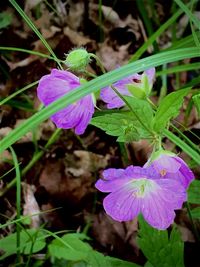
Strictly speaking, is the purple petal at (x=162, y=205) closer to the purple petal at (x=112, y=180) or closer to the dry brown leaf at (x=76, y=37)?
the purple petal at (x=112, y=180)

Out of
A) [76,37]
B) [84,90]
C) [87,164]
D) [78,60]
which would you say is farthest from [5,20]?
[84,90]

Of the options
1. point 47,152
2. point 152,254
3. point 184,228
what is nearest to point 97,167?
point 47,152

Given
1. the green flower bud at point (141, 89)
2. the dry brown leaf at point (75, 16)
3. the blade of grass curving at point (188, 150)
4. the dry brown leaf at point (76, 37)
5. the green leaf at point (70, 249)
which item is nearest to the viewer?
the blade of grass curving at point (188, 150)

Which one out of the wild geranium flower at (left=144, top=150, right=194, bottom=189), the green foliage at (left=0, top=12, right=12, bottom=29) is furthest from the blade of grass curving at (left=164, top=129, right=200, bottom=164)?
the green foliage at (left=0, top=12, right=12, bottom=29)

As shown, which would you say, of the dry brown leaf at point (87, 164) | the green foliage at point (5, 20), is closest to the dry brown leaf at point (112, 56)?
the green foliage at point (5, 20)

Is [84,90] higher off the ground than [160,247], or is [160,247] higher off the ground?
[84,90]

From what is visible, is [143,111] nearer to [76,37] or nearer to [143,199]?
[143,199]
